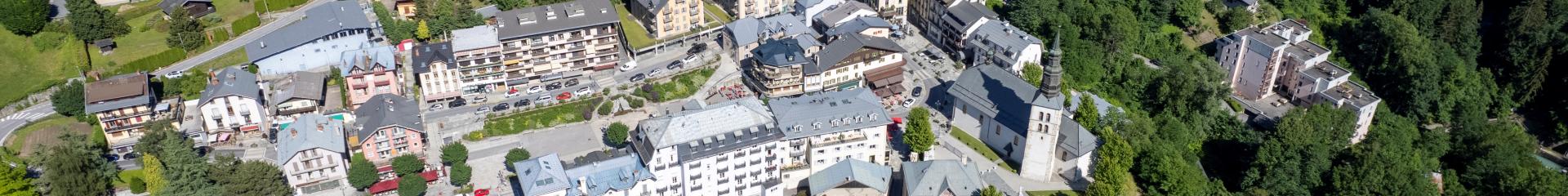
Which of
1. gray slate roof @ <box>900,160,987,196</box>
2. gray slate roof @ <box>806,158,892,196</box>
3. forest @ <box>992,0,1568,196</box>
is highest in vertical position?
gray slate roof @ <box>900,160,987,196</box>

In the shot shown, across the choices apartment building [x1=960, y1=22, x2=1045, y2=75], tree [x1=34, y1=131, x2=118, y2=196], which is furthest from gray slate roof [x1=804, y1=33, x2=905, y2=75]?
tree [x1=34, y1=131, x2=118, y2=196]

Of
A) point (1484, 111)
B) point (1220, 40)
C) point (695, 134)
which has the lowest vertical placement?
point (1484, 111)

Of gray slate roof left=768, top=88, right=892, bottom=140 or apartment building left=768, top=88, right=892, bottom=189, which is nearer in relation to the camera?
gray slate roof left=768, top=88, right=892, bottom=140

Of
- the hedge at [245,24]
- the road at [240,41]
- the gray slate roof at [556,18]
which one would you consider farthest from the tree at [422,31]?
the hedge at [245,24]

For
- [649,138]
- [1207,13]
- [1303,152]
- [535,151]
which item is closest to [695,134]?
[649,138]

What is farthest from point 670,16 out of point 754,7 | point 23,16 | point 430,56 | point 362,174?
point 23,16

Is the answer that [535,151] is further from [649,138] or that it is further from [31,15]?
[31,15]

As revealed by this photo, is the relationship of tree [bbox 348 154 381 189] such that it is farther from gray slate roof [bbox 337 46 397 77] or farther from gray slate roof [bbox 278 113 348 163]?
gray slate roof [bbox 337 46 397 77]
